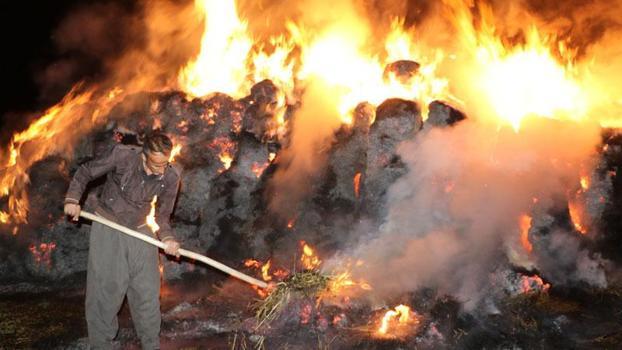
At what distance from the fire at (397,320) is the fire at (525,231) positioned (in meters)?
2.51

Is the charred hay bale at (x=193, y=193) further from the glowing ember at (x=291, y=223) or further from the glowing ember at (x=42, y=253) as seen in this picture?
the glowing ember at (x=42, y=253)

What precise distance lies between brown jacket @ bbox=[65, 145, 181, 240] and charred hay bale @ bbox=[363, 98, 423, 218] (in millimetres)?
4439

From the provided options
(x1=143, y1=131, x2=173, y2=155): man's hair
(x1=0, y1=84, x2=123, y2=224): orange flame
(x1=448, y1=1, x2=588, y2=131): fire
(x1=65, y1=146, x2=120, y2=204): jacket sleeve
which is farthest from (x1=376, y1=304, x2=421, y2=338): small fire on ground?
(x1=0, y1=84, x2=123, y2=224): orange flame

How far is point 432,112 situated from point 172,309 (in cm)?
634

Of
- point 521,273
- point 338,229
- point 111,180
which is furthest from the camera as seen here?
point 338,229

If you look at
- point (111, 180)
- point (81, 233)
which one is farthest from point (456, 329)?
point (81, 233)

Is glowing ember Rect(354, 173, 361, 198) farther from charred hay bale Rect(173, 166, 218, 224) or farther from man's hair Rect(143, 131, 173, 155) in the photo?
man's hair Rect(143, 131, 173, 155)

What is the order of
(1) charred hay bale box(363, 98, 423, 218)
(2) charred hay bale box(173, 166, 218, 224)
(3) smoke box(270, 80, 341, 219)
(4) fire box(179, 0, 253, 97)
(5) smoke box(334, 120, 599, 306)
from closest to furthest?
1. (5) smoke box(334, 120, 599, 306)
2. (1) charred hay bale box(363, 98, 423, 218)
3. (3) smoke box(270, 80, 341, 219)
4. (2) charred hay bale box(173, 166, 218, 224)
5. (4) fire box(179, 0, 253, 97)

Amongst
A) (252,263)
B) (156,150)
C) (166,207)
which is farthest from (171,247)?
(252,263)

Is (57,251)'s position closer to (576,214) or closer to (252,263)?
(252,263)

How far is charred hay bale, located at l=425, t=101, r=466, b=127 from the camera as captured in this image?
941 cm

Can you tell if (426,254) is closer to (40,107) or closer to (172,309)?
(172,309)

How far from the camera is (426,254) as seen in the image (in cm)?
789

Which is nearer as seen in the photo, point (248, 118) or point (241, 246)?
point (241, 246)
